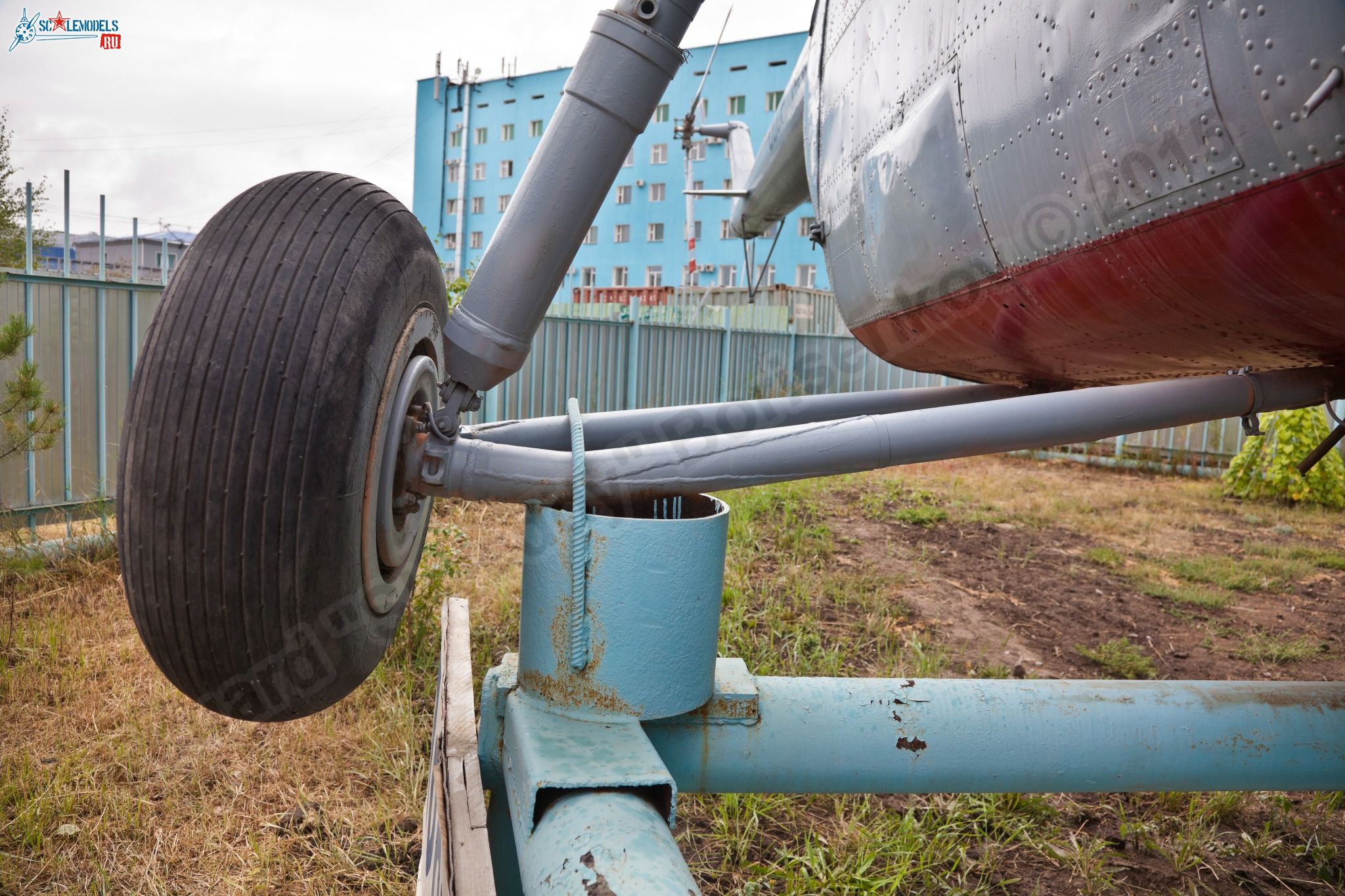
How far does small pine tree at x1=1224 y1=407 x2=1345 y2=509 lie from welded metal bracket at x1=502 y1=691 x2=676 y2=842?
761 cm

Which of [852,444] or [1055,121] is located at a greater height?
[1055,121]

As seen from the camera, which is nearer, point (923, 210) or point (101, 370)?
point (923, 210)

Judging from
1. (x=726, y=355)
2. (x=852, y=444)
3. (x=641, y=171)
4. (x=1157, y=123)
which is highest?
(x=641, y=171)

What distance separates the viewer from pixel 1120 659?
3623 millimetres

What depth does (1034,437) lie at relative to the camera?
6.31 ft

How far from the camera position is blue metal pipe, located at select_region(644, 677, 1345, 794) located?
1.66m

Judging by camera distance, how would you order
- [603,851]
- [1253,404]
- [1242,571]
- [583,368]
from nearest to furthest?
[603,851] < [1253,404] < [1242,571] < [583,368]

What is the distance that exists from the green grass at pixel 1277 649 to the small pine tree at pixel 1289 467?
398cm

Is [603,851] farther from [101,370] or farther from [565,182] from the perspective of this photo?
[101,370]

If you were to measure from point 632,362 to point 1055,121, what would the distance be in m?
7.12

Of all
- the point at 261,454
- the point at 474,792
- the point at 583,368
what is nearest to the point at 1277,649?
the point at 474,792

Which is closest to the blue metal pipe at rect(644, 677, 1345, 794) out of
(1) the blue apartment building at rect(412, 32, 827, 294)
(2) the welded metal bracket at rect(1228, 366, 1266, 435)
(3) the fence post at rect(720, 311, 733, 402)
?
(2) the welded metal bracket at rect(1228, 366, 1266, 435)

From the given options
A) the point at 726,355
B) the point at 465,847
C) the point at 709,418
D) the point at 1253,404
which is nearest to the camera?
the point at 465,847

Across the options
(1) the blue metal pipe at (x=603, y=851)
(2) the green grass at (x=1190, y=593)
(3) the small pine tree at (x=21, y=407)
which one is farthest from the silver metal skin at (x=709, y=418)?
(2) the green grass at (x=1190, y=593)
